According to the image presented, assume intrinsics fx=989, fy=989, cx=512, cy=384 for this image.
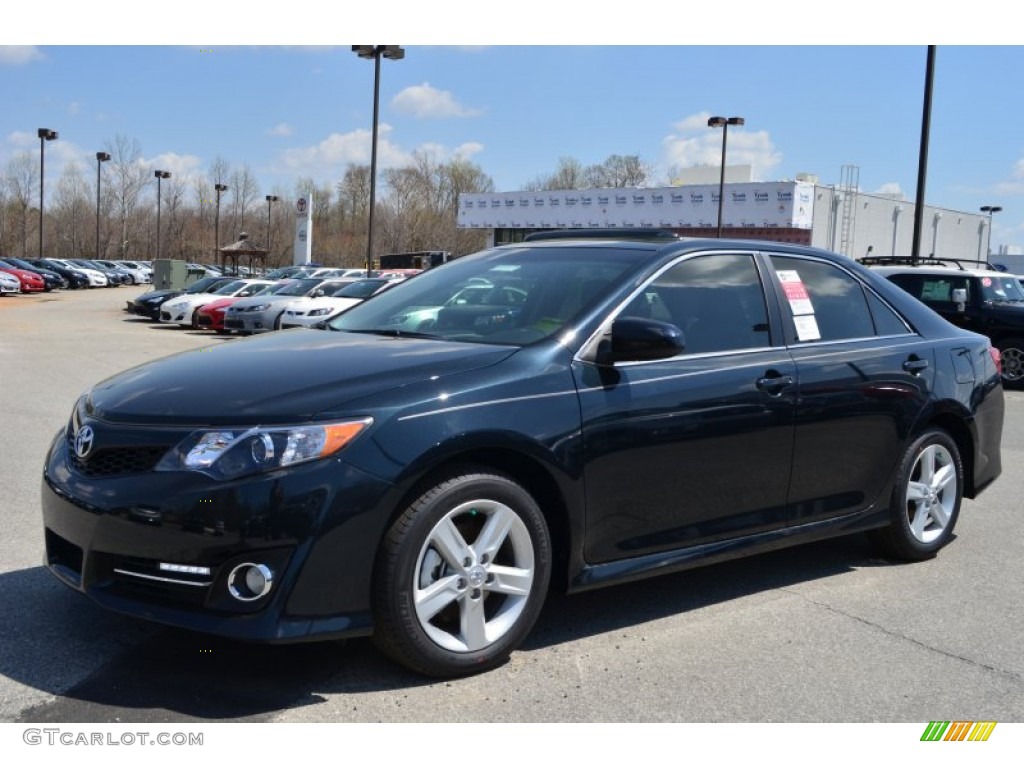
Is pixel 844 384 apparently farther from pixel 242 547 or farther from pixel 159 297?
pixel 159 297

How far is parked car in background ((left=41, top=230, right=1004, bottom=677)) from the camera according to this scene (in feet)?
10.6

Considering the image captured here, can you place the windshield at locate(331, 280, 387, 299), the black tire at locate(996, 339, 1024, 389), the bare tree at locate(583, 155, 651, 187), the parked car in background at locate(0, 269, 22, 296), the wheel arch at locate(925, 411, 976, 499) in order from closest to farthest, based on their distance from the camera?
1. the wheel arch at locate(925, 411, 976, 499)
2. the black tire at locate(996, 339, 1024, 389)
3. the windshield at locate(331, 280, 387, 299)
4. the parked car in background at locate(0, 269, 22, 296)
5. the bare tree at locate(583, 155, 651, 187)

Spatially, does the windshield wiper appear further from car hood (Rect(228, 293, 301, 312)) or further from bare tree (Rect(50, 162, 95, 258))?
bare tree (Rect(50, 162, 95, 258))

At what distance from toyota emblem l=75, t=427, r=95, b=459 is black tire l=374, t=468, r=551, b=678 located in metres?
1.14

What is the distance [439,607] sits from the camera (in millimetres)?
3498

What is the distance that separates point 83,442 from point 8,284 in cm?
4451

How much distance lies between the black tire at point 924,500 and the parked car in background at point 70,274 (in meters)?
53.6

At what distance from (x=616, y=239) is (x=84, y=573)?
2.89 meters

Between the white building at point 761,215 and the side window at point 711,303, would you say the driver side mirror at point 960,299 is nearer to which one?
the side window at point 711,303

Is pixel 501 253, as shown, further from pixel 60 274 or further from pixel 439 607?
pixel 60 274

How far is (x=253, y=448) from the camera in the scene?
10.6 ft

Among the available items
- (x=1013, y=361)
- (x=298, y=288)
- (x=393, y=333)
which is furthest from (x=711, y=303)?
(x=298, y=288)
